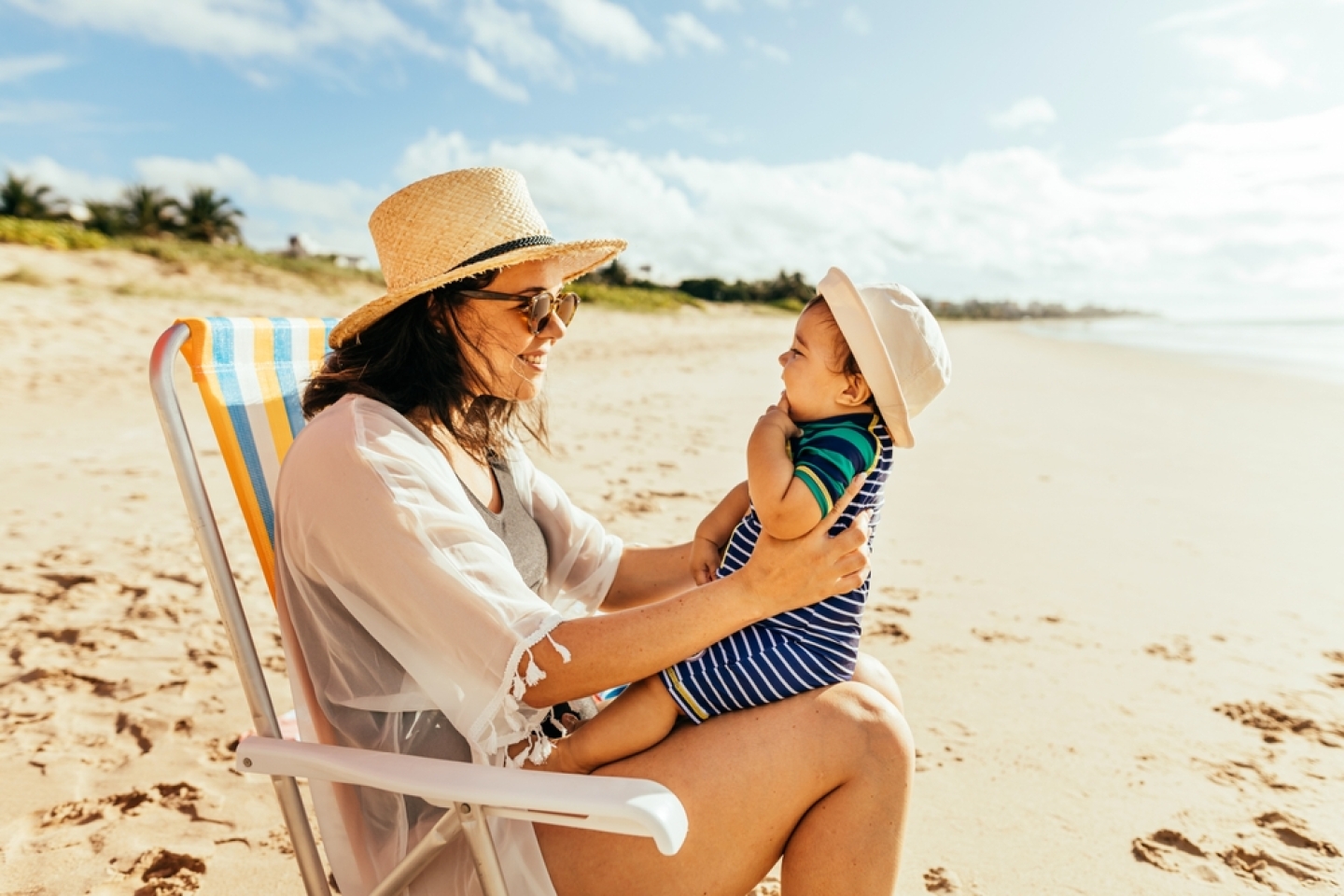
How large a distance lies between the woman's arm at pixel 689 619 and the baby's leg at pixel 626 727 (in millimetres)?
68

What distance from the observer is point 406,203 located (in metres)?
1.75

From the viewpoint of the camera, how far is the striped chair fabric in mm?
1769

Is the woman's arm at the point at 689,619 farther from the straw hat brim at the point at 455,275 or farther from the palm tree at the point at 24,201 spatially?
the palm tree at the point at 24,201

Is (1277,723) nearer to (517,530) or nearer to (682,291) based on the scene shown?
(517,530)

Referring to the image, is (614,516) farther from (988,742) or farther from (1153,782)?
(1153,782)

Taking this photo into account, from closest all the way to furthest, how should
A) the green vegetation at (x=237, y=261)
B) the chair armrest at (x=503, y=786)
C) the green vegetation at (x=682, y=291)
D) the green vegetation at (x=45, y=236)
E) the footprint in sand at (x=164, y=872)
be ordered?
the chair armrest at (x=503, y=786) < the footprint in sand at (x=164, y=872) < the green vegetation at (x=45, y=236) < the green vegetation at (x=237, y=261) < the green vegetation at (x=682, y=291)

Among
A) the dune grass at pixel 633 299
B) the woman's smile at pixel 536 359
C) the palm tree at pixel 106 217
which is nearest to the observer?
the woman's smile at pixel 536 359

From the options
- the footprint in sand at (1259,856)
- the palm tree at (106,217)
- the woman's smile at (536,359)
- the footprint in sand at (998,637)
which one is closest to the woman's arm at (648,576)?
the woman's smile at (536,359)

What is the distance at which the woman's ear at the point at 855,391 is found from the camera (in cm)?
164

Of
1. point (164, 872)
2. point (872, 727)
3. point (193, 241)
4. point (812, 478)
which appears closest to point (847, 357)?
point (812, 478)

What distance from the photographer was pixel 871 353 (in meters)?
1.60

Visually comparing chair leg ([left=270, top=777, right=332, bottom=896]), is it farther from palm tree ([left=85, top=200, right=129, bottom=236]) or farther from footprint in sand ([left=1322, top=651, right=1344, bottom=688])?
palm tree ([left=85, top=200, right=129, bottom=236])

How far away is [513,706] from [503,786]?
0.17 m

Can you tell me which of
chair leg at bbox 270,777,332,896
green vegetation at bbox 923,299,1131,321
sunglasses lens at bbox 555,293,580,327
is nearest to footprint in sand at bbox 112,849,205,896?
chair leg at bbox 270,777,332,896
